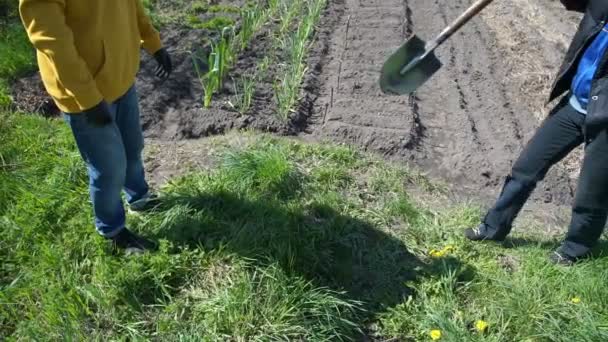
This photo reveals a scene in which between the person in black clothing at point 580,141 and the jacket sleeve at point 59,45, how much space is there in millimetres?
2117

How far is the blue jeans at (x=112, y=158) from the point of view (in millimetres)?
2174

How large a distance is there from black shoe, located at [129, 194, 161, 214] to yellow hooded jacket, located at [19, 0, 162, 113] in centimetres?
74

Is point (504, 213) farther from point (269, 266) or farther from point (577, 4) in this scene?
point (269, 266)

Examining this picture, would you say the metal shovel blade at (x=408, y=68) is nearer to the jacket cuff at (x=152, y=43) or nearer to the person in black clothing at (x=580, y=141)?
the person in black clothing at (x=580, y=141)

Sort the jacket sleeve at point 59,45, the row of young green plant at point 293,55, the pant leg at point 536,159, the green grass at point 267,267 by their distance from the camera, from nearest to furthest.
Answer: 1. the jacket sleeve at point 59,45
2. the green grass at point 267,267
3. the pant leg at point 536,159
4. the row of young green plant at point 293,55

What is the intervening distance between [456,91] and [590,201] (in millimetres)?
2123

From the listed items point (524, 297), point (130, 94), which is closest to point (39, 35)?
point (130, 94)

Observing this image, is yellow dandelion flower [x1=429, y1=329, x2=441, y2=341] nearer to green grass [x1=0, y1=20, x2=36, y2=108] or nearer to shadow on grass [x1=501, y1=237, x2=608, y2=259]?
shadow on grass [x1=501, y1=237, x2=608, y2=259]

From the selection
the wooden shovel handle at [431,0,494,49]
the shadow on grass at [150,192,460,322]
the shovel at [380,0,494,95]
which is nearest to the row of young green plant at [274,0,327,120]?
the shovel at [380,0,494,95]

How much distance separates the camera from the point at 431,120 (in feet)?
13.9

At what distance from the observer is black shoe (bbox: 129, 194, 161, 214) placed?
285 cm

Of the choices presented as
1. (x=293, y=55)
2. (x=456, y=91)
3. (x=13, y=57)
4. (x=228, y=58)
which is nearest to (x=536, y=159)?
(x=456, y=91)

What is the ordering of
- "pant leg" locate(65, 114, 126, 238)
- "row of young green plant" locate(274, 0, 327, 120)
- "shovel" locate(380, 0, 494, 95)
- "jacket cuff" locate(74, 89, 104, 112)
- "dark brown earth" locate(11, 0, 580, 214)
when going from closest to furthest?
"jacket cuff" locate(74, 89, 104, 112), "pant leg" locate(65, 114, 126, 238), "shovel" locate(380, 0, 494, 95), "dark brown earth" locate(11, 0, 580, 214), "row of young green plant" locate(274, 0, 327, 120)

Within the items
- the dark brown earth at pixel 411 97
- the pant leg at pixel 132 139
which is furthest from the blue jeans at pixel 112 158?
the dark brown earth at pixel 411 97
